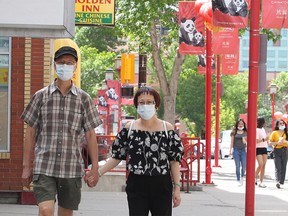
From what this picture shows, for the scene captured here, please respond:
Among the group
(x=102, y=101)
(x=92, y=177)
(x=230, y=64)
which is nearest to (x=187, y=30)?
(x=230, y=64)

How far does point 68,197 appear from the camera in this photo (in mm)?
8500

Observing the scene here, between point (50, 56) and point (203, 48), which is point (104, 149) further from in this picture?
point (50, 56)

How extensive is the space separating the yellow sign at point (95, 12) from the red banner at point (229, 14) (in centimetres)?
661

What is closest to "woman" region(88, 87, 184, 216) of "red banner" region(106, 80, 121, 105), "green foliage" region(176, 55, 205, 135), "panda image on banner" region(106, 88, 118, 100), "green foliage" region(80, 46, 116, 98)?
"red banner" region(106, 80, 121, 105)

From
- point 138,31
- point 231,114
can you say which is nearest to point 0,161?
point 138,31

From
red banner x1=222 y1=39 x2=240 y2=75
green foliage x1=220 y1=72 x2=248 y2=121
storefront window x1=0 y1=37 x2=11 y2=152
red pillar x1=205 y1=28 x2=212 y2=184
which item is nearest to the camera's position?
storefront window x1=0 y1=37 x2=11 y2=152

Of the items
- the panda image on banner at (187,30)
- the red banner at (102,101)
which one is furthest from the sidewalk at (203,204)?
the red banner at (102,101)

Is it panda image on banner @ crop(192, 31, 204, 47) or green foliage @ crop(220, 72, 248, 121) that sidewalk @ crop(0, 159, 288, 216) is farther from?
green foliage @ crop(220, 72, 248, 121)

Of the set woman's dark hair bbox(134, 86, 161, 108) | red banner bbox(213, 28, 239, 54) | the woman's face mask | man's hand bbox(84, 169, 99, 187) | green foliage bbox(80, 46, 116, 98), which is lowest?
man's hand bbox(84, 169, 99, 187)

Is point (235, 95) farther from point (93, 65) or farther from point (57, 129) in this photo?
point (57, 129)

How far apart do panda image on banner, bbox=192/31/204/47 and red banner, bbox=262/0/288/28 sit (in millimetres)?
7072

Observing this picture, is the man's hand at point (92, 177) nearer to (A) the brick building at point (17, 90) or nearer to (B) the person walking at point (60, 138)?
(B) the person walking at point (60, 138)

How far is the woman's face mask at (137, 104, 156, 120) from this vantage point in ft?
27.7

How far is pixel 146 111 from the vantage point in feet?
27.7
